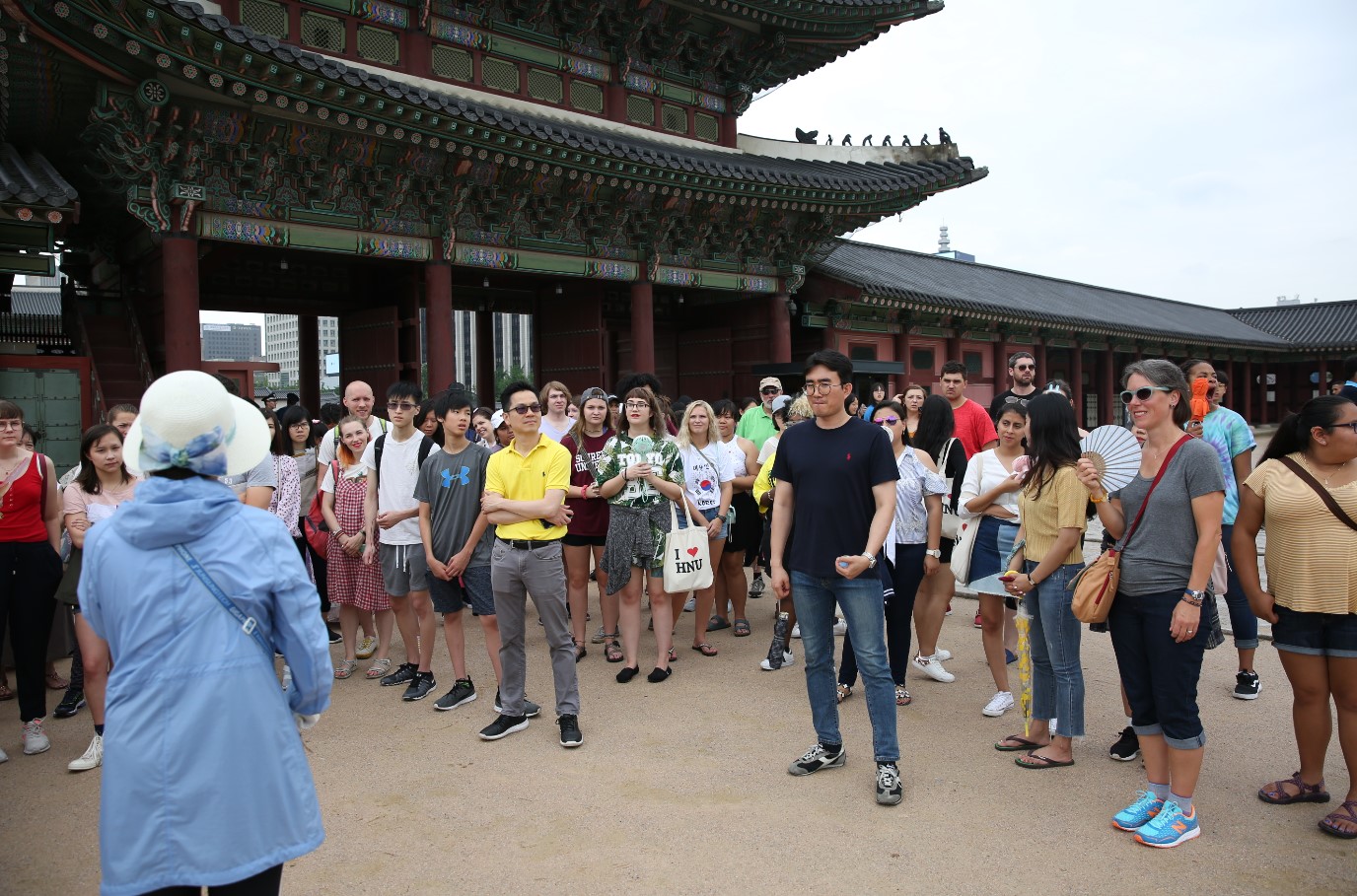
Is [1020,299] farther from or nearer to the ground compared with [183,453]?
farther from the ground

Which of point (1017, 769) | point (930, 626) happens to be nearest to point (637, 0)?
point (930, 626)

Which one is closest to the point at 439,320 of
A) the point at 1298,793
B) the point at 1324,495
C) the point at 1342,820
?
the point at 1324,495

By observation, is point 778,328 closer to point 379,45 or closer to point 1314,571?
point 379,45

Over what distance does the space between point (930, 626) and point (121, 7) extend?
797 cm

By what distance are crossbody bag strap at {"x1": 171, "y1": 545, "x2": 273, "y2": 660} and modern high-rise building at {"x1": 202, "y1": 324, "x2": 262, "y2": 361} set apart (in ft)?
393

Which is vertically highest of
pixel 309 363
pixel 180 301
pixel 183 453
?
pixel 180 301

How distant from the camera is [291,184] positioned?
9703 millimetres

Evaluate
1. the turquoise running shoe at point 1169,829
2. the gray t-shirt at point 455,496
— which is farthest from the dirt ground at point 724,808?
the gray t-shirt at point 455,496

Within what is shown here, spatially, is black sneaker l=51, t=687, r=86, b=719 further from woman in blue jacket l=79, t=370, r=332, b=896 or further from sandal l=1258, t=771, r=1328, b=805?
sandal l=1258, t=771, r=1328, b=805

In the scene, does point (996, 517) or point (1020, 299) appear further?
point (1020, 299)

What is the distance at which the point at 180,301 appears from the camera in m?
8.83

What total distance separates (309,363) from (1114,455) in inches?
503

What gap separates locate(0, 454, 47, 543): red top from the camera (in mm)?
4602

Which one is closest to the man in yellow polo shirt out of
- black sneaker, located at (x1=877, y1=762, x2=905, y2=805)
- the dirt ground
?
the dirt ground
